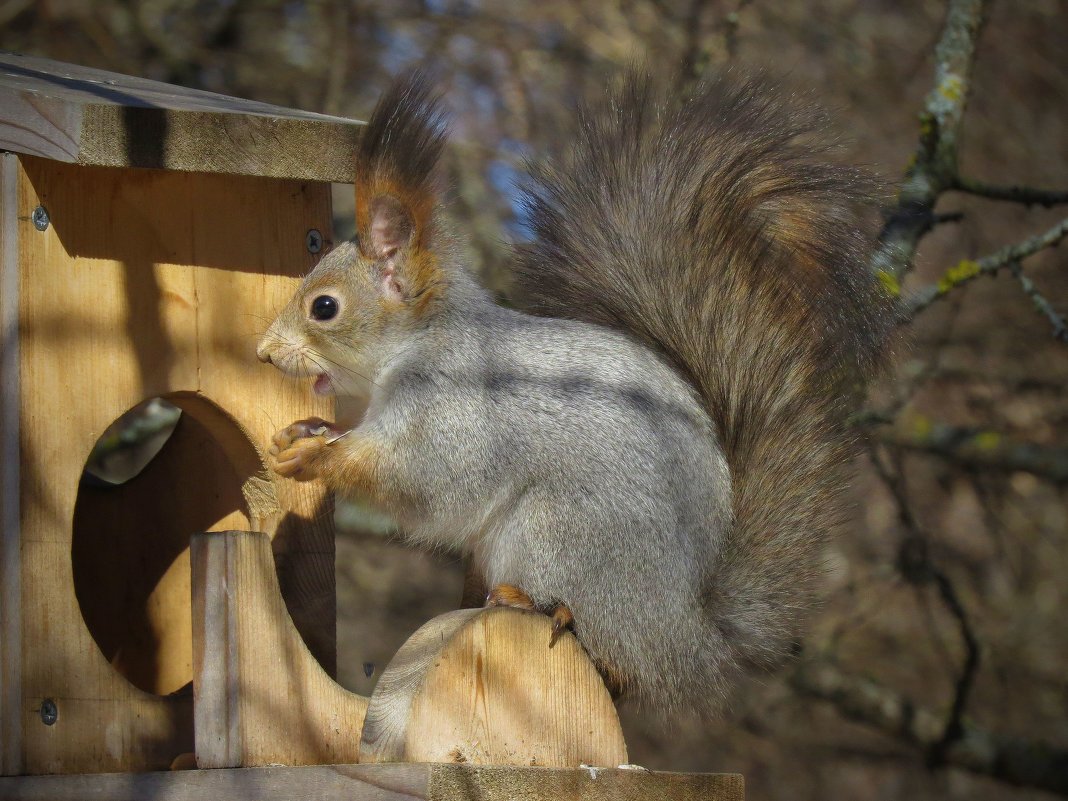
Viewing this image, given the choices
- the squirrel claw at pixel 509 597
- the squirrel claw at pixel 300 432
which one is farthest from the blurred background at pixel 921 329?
the squirrel claw at pixel 509 597

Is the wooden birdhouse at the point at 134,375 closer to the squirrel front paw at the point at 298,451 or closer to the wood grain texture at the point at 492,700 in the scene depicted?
the squirrel front paw at the point at 298,451

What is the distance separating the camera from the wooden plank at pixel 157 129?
171cm

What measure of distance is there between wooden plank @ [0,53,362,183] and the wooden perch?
48cm

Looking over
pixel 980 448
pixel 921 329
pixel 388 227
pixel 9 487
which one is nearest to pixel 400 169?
pixel 388 227

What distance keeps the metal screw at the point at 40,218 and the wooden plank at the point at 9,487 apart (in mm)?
25

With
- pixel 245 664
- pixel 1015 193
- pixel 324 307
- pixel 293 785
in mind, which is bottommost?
pixel 293 785

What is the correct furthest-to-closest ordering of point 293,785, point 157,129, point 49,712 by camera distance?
1. point 157,129
2. point 49,712
3. point 293,785

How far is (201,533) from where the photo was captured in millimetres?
1808

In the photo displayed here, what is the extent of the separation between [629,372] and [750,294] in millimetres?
Answer: 220

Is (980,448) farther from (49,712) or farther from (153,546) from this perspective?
(49,712)

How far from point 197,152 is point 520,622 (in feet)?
2.33

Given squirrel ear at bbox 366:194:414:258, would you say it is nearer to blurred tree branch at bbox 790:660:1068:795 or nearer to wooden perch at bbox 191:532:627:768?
wooden perch at bbox 191:532:627:768

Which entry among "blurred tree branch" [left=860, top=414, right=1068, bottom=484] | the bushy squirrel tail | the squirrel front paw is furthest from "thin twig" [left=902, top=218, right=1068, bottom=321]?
the squirrel front paw

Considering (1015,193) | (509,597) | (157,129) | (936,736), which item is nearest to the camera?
(157,129)
